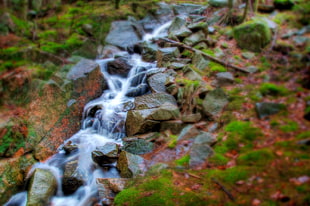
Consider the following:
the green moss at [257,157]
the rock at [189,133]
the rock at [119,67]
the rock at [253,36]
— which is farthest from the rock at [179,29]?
the green moss at [257,157]

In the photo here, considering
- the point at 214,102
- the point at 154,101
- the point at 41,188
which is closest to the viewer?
the point at 41,188

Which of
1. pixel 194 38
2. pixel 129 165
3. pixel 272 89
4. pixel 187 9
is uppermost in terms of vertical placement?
pixel 187 9

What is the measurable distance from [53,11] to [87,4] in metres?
2.56

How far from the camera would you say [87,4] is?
54.6ft

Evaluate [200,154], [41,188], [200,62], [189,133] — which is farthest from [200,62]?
[41,188]

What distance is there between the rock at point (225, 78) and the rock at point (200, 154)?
2451mm

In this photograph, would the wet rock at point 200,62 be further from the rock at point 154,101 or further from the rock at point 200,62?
the rock at point 154,101

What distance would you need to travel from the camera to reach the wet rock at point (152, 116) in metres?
6.52

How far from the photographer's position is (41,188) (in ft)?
18.2

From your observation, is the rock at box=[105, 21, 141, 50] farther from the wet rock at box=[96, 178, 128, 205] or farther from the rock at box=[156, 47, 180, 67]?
the wet rock at box=[96, 178, 128, 205]

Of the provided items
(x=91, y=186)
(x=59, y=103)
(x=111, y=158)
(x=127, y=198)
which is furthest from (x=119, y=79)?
(x=127, y=198)

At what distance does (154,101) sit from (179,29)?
5.31 meters

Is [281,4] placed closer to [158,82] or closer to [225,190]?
[158,82]

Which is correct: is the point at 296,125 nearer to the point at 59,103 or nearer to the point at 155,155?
the point at 155,155
